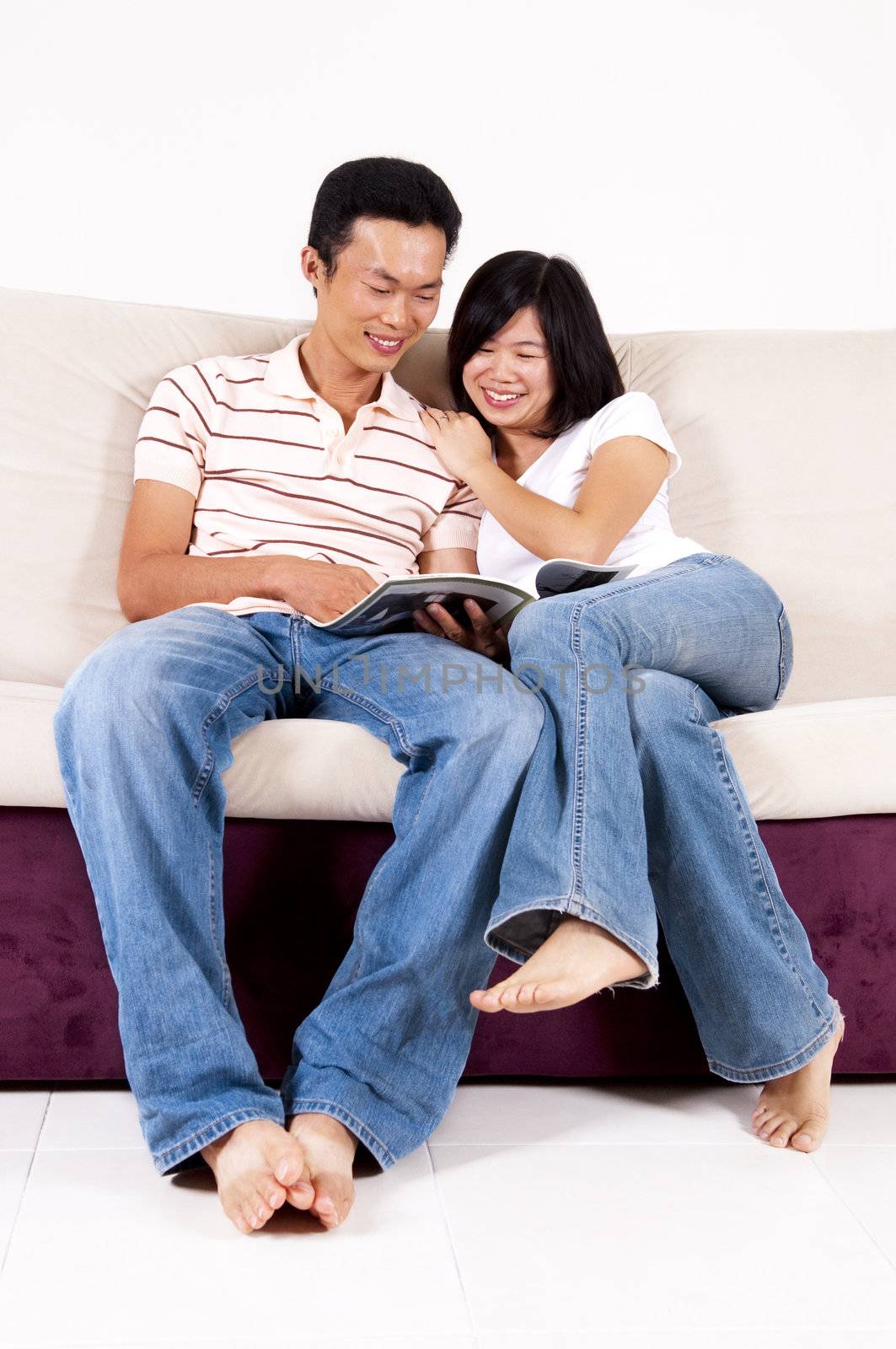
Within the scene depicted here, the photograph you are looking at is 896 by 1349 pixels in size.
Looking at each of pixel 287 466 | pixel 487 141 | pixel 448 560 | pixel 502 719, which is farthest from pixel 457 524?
pixel 487 141

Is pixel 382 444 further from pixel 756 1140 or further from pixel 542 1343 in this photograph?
pixel 542 1343

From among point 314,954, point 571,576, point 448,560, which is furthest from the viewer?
point 448,560

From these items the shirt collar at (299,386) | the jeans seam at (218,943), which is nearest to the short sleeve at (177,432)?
the shirt collar at (299,386)

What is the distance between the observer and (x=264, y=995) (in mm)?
1498

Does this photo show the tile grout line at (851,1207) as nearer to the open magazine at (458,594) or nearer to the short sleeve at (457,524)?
the open magazine at (458,594)

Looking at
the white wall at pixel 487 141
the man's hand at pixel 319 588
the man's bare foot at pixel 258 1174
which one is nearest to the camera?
the man's bare foot at pixel 258 1174

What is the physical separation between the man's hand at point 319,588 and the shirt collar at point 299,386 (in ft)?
1.02

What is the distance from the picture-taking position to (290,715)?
1652 millimetres

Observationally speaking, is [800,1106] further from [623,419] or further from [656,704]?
[623,419]

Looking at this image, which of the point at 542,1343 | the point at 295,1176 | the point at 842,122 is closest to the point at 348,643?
the point at 295,1176

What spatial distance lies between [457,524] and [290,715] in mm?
467

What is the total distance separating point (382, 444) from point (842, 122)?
5.33 ft

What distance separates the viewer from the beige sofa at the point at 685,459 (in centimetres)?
195

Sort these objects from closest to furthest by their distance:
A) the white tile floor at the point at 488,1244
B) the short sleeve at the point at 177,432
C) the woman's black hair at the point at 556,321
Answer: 1. the white tile floor at the point at 488,1244
2. the short sleeve at the point at 177,432
3. the woman's black hair at the point at 556,321
